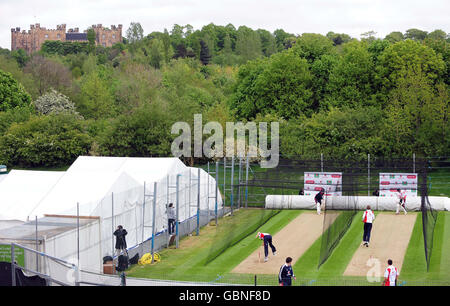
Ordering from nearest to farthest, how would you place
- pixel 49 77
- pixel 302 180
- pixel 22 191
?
pixel 22 191 → pixel 302 180 → pixel 49 77

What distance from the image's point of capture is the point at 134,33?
14812 centimetres

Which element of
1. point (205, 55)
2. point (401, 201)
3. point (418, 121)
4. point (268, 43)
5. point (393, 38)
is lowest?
point (401, 201)

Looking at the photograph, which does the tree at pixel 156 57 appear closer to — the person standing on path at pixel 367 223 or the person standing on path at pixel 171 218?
the person standing on path at pixel 171 218

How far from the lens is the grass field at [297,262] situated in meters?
16.7

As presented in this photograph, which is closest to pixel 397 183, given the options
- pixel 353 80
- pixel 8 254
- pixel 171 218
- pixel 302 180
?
pixel 302 180

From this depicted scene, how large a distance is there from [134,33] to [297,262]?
136 metres

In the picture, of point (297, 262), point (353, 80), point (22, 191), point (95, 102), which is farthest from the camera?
point (95, 102)

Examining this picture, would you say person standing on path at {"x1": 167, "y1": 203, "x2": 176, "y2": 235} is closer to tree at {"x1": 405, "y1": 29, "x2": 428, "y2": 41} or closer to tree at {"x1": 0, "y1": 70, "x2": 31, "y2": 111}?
tree at {"x1": 0, "y1": 70, "x2": 31, "y2": 111}

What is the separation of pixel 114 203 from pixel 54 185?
4251mm

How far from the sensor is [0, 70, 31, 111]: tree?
54.5 meters

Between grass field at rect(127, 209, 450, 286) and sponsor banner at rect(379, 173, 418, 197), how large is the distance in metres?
4.12

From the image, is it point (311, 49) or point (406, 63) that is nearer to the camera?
point (406, 63)

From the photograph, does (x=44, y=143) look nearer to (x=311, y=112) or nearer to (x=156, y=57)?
(x=311, y=112)
